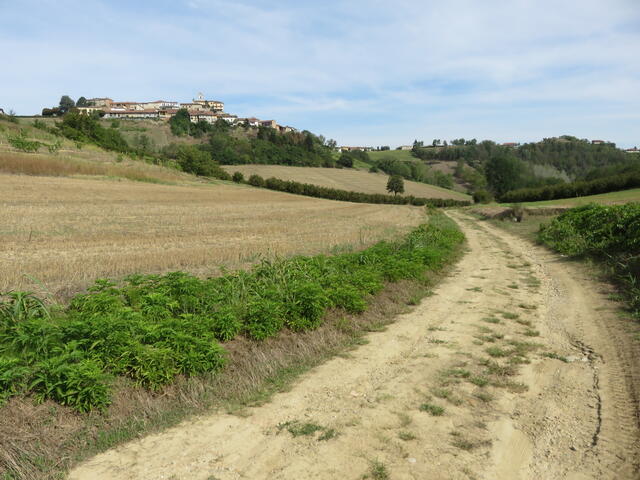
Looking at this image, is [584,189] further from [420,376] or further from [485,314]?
[420,376]

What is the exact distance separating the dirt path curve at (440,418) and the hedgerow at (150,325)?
2.71 ft

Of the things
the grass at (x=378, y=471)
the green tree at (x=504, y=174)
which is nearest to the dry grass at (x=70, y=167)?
the grass at (x=378, y=471)

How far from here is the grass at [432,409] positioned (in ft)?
16.6

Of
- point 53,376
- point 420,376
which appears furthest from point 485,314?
point 53,376

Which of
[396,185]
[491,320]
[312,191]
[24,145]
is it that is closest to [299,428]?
[491,320]

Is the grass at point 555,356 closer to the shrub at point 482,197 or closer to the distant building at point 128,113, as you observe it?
the shrub at point 482,197

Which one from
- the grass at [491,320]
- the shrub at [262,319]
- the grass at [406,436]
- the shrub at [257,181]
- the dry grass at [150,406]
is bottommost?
the dry grass at [150,406]

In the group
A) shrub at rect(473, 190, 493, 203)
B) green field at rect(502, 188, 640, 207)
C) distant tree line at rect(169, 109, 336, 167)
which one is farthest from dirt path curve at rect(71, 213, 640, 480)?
distant tree line at rect(169, 109, 336, 167)

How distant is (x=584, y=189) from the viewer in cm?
5472

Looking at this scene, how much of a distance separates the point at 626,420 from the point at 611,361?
1.98m

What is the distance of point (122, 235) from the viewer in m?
16.9

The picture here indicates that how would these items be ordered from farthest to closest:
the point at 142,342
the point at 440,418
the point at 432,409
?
the point at 142,342, the point at 432,409, the point at 440,418

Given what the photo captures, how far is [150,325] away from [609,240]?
1494 centimetres

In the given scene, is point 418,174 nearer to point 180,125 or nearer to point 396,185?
point 396,185
